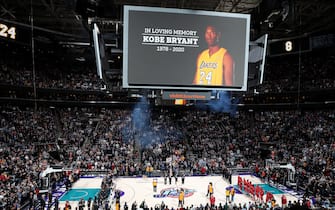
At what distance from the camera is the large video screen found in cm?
523

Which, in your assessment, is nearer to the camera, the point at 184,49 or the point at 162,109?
the point at 184,49

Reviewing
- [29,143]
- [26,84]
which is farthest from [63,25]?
[29,143]

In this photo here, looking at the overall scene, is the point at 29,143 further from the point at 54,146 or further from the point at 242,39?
the point at 242,39

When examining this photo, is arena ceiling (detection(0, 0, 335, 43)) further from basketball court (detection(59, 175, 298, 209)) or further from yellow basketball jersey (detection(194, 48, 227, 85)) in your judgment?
basketball court (detection(59, 175, 298, 209))

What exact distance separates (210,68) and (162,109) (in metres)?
28.0

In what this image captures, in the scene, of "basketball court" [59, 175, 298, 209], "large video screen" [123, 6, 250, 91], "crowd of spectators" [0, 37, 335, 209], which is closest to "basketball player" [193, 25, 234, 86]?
"large video screen" [123, 6, 250, 91]

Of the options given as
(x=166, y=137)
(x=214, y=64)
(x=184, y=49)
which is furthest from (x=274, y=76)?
(x=184, y=49)

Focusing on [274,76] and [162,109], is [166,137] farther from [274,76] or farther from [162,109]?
[274,76]

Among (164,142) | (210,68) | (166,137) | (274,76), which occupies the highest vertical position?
(274,76)

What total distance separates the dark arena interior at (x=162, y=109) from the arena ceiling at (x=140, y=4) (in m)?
0.05

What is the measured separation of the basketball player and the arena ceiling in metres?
1.19

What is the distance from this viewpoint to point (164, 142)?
27609 millimetres

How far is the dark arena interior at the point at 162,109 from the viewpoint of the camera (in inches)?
215

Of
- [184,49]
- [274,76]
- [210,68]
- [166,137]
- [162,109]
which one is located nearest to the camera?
[184,49]
